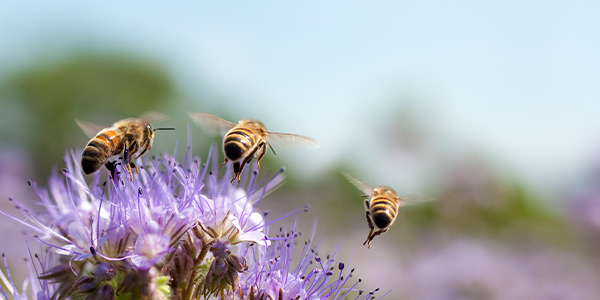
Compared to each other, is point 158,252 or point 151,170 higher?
point 151,170

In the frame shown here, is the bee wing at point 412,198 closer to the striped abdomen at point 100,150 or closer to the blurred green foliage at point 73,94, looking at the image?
the striped abdomen at point 100,150

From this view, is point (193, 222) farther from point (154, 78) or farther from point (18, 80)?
point (154, 78)

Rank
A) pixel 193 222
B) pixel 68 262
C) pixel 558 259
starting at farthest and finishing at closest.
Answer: pixel 558 259
pixel 68 262
pixel 193 222

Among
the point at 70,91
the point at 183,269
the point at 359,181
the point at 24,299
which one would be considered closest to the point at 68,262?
the point at 24,299

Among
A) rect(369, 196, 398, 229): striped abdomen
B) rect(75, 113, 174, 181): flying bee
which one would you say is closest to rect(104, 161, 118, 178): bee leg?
rect(75, 113, 174, 181): flying bee

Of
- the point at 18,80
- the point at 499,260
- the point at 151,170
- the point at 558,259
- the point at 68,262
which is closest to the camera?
the point at 68,262

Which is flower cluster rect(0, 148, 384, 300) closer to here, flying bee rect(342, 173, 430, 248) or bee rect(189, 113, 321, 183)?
bee rect(189, 113, 321, 183)

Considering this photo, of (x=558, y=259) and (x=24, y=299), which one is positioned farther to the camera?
(x=558, y=259)

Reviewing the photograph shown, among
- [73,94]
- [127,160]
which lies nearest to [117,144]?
[127,160]
